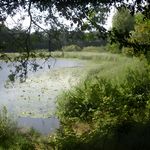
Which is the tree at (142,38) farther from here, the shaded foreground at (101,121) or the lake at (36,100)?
the lake at (36,100)

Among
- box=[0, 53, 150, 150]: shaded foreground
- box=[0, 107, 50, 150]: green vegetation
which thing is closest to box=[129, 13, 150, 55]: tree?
box=[0, 53, 150, 150]: shaded foreground

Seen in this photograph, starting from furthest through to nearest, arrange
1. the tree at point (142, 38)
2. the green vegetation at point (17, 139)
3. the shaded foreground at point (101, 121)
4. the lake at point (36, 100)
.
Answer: the lake at point (36, 100) < the green vegetation at point (17, 139) < the shaded foreground at point (101, 121) < the tree at point (142, 38)

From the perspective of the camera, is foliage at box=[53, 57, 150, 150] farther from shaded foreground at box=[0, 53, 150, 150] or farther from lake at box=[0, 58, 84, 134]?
lake at box=[0, 58, 84, 134]

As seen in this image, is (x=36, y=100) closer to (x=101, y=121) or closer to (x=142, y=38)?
(x=142, y=38)

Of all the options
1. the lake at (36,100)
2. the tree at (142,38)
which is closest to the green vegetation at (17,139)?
the lake at (36,100)

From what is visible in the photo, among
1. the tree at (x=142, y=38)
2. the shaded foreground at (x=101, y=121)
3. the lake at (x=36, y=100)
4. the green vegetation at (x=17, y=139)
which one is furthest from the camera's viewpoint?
the lake at (x=36, y=100)

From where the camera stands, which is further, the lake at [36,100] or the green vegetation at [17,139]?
the lake at [36,100]

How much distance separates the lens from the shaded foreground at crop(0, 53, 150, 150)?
28.9ft

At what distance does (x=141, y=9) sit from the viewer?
7258 mm

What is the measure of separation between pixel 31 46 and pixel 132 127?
3.13 m

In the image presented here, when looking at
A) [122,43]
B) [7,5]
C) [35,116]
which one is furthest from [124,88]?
[7,5]

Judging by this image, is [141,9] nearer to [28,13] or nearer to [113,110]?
[28,13]

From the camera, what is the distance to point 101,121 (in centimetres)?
998

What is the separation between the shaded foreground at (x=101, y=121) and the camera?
28.9ft
